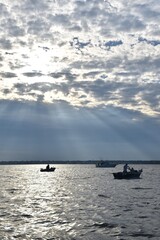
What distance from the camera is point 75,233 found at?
28344mm

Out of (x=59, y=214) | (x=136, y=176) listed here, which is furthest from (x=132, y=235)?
(x=136, y=176)

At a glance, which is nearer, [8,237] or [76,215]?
[8,237]

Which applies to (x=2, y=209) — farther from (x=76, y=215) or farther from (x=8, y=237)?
(x=8, y=237)

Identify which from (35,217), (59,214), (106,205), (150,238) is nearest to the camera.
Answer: (150,238)

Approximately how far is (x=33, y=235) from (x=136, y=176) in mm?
75281

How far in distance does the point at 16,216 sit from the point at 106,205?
1255cm

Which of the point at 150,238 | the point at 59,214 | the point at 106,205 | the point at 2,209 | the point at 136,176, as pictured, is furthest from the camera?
the point at 136,176

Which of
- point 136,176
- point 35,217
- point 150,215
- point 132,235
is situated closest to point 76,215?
point 35,217

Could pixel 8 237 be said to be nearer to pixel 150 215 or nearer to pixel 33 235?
pixel 33 235

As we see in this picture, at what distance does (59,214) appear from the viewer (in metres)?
37.6

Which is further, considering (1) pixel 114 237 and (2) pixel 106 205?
(2) pixel 106 205

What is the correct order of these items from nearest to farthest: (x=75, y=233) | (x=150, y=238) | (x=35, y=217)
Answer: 1. (x=150, y=238)
2. (x=75, y=233)
3. (x=35, y=217)

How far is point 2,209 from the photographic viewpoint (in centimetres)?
Answer: 4112

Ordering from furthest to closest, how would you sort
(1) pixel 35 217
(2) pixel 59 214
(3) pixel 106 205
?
(3) pixel 106 205 → (2) pixel 59 214 → (1) pixel 35 217
